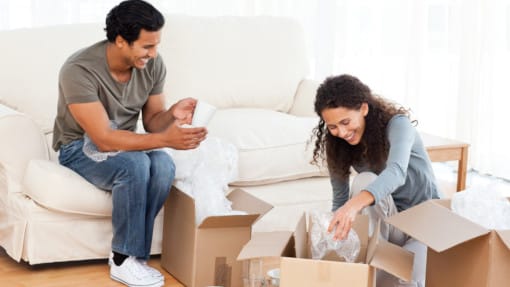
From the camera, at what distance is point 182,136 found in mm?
2828

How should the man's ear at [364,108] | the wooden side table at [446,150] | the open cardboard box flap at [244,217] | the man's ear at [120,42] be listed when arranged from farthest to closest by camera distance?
the wooden side table at [446,150]
the man's ear at [120,42]
the open cardboard box flap at [244,217]
the man's ear at [364,108]

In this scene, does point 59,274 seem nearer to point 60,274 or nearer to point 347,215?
point 60,274

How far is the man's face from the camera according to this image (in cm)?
285

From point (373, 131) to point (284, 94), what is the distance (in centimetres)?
138

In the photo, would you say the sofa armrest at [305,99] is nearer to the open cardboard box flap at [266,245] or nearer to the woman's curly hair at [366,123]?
the woman's curly hair at [366,123]

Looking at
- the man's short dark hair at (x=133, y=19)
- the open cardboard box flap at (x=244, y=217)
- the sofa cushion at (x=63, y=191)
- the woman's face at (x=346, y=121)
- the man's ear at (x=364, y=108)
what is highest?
the man's short dark hair at (x=133, y=19)

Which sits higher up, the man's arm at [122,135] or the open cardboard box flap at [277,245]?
the man's arm at [122,135]

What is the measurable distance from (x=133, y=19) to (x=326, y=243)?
3.15ft

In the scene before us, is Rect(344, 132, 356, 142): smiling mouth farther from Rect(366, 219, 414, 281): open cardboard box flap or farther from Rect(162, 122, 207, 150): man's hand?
Rect(162, 122, 207, 150): man's hand

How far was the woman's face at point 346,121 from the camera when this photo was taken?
255 cm

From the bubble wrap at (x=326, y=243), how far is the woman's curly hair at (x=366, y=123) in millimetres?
303

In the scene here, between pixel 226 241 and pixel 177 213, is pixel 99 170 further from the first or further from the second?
pixel 226 241

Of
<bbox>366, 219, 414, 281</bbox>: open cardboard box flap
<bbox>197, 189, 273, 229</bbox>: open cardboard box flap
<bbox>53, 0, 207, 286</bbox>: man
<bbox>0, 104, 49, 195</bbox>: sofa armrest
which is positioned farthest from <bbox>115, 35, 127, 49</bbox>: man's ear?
<bbox>366, 219, 414, 281</bbox>: open cardboard box flap

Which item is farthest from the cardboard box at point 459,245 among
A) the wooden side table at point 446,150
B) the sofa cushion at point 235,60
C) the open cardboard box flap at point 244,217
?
the sofa cushion at point 235,60
